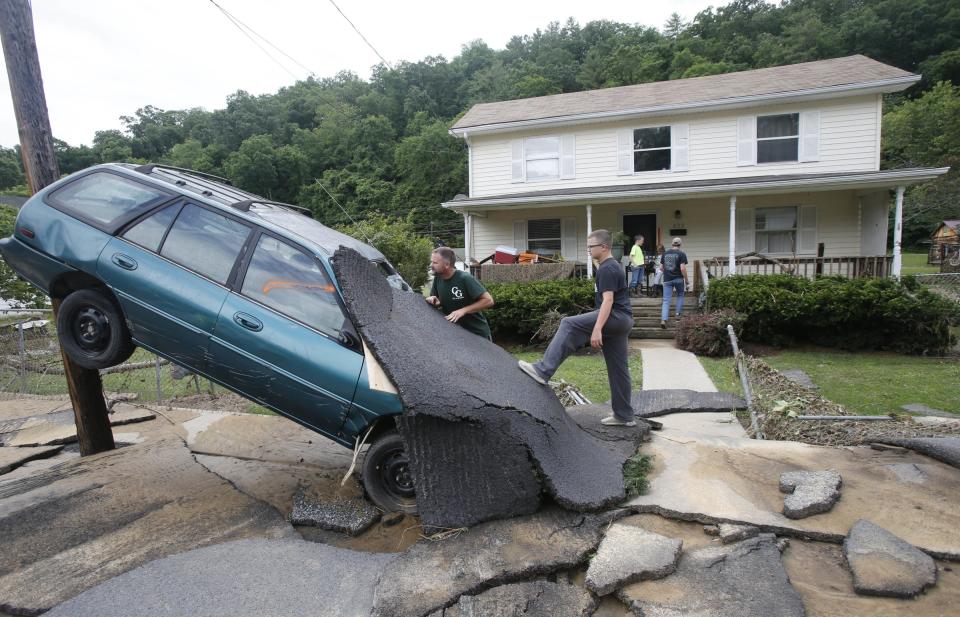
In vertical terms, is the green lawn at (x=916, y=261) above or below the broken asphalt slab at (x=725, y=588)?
below

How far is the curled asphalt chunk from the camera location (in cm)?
311

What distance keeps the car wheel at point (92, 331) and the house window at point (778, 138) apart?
15847mm

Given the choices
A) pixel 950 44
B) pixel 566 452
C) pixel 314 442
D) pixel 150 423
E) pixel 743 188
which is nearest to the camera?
pixel 566 452

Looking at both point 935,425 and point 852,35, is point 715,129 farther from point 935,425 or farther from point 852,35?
point 852,35

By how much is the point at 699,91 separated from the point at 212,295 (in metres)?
16.0

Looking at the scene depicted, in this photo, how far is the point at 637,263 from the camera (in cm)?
1335

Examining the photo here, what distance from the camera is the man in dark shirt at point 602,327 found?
4.24 m

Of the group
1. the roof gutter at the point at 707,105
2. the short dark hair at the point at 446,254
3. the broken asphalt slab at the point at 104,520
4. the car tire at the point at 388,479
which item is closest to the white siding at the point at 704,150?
the roof gutter at the point at 707,105

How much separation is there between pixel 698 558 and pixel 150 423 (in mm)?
5856

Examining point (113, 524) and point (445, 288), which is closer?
point (113, 524)

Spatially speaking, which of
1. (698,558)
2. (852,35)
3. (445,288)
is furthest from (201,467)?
(852,35)

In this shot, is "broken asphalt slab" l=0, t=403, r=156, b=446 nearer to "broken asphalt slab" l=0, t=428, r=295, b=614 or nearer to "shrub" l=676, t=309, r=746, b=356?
"broken asphalt slab" l=0, t=428, r=295, b=614

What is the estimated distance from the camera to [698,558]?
2.80m

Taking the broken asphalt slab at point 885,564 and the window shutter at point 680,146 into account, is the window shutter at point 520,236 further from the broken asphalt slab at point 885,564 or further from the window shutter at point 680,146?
the broken asphalt slab at point 885,564
